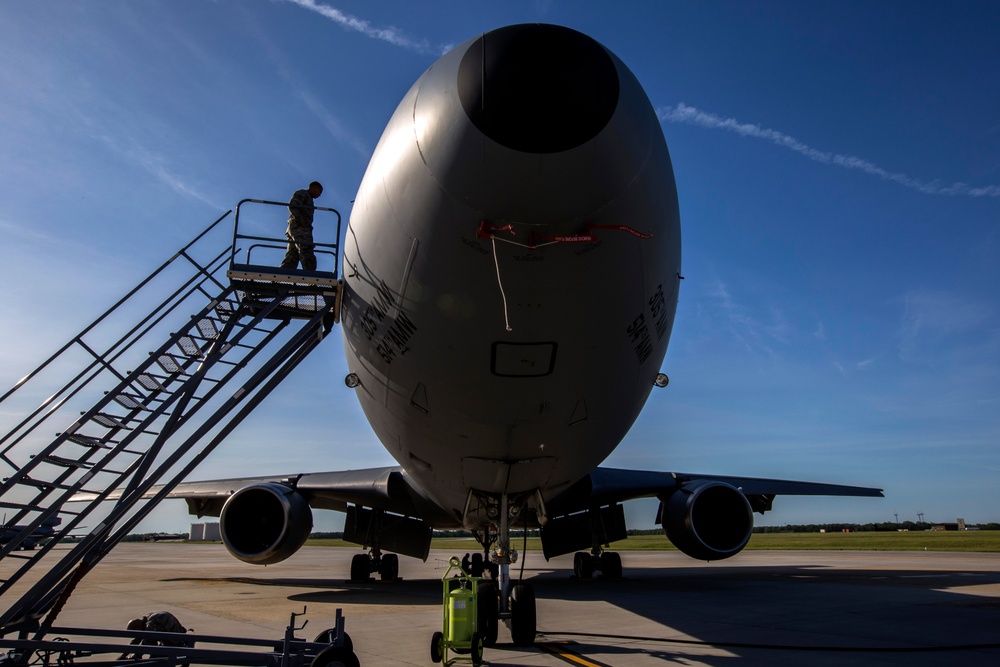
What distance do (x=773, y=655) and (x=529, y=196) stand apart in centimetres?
471

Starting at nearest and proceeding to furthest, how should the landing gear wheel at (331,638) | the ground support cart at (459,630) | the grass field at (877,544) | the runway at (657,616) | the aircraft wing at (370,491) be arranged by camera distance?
1. the landing gear wheel at (331,638)
2. the ground support cart at (459,630)
3. the runway at (657,616)
4. the aircraft wing at (370,491)
5. the grass field at (877,544)

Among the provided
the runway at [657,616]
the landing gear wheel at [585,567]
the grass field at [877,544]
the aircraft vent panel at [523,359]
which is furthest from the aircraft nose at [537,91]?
the grass field at [877,544]

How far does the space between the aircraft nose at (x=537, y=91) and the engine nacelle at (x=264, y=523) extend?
8.96m

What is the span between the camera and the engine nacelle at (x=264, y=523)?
1077 centimetres

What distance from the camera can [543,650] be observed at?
20.2ft

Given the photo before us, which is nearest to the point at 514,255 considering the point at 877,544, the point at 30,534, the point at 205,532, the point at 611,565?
the point at 30,534

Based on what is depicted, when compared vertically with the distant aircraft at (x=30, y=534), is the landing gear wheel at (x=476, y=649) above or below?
below

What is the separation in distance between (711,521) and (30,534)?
30.6ft

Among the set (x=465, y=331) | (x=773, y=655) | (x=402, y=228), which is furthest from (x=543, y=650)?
(x=402, y=228)

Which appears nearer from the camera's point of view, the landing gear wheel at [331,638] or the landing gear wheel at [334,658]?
the landing gear wheel at [334,658]

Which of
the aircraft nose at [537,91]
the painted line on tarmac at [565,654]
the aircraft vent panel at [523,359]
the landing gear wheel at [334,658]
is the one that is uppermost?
the aircraft nose at [537,91]

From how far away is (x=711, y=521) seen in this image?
10.9 m

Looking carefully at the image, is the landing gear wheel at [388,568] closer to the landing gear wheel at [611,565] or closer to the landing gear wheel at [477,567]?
the landing gear wheel at [477,567]

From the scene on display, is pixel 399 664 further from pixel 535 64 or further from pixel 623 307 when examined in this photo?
pixel 535 64
